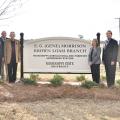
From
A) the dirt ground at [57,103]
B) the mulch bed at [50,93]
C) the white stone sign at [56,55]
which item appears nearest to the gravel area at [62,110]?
the dirt ground at [57,103]

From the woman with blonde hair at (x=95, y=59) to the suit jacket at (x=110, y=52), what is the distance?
212 millimetres

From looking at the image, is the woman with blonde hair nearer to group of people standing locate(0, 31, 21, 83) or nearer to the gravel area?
group of people standing locate(0, 31, 21, 83)

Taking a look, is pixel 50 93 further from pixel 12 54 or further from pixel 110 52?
pixel 110 52

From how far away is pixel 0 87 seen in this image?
1509 centimetres

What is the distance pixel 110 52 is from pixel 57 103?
463 cm

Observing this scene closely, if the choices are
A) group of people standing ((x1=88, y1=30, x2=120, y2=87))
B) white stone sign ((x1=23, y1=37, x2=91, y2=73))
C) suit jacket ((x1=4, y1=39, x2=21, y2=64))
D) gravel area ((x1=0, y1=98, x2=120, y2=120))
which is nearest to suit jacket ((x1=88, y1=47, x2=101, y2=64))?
group of people standing ((x1=88, y1=30, x2=120, y2=87))

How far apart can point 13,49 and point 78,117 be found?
20.8 feet

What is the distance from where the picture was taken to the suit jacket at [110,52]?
1744 cm

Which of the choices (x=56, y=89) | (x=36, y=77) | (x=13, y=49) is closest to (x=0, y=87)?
(x=56, y=89)

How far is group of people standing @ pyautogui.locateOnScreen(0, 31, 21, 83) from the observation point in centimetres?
1758

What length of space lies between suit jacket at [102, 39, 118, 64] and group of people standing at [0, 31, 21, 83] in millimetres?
2966

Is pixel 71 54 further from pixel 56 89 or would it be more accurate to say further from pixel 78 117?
pixel 78 117

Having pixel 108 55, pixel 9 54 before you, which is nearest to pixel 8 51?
pixel 9 54

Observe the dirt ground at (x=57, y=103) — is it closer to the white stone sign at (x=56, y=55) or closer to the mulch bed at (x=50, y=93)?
the mulch bed at (x=50, y=93)
